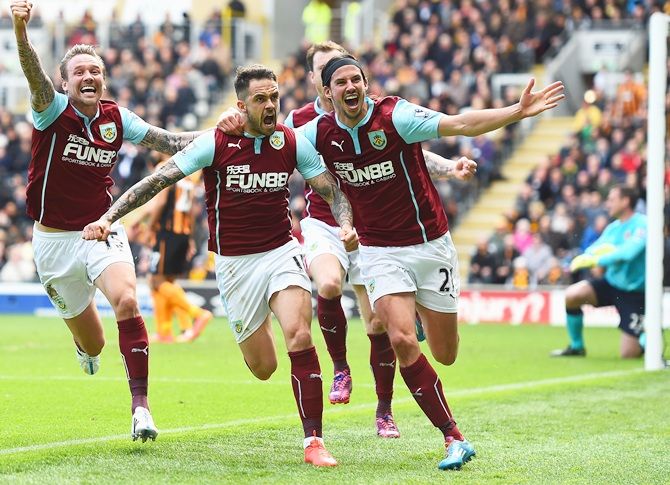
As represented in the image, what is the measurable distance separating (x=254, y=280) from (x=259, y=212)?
17.1 inches

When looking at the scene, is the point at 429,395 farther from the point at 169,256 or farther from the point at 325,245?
the point at 169,256

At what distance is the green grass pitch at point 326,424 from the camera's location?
750 centimetres

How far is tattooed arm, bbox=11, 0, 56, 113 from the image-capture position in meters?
8.14

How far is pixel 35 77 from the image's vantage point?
8.47 meters

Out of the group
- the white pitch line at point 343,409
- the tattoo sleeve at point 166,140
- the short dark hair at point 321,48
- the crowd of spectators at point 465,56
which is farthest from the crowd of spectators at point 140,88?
the tattoo sleeve at point 166,140

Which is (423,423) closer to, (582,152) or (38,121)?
(38,121)

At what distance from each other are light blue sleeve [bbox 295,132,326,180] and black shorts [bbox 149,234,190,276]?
9.10 meters

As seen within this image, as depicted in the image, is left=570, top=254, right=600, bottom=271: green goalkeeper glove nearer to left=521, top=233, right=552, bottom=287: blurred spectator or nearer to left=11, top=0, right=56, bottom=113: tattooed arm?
left=521, top=233, right=552, bottom=287: blurred spectator

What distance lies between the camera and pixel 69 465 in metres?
7.55

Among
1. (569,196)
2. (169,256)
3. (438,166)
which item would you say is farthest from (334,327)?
(569,196)

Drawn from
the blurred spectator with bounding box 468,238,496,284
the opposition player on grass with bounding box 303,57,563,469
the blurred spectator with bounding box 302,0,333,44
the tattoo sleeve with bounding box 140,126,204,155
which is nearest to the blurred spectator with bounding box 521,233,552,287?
the blurred spectator with bounding box 468,238,496,284

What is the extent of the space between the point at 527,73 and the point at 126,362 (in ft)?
68.7

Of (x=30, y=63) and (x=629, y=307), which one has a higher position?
(x=30, y=63)

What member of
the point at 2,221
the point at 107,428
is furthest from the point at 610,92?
the point at 107,428
